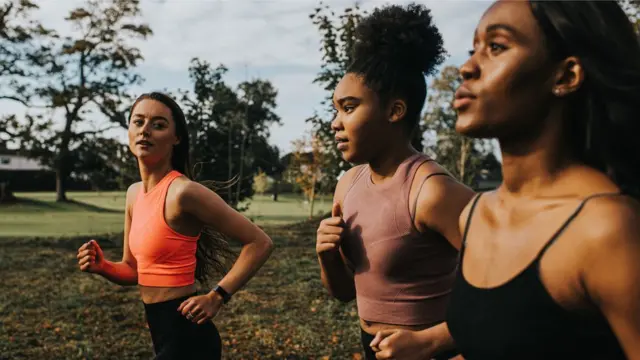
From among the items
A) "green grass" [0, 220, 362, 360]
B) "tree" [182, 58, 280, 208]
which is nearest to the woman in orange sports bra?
"green grass" [0, 220, 362, 360]

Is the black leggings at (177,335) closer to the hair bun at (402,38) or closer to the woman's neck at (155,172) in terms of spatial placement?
the woman's neck at (155,172)

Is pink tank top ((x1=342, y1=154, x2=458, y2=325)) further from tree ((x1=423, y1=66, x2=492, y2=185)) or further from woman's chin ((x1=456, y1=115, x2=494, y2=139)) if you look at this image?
tree ((x1=423, y1=66, x2=492, y2=185))

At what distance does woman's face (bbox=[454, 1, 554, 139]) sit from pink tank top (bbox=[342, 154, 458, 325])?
0.82 meters

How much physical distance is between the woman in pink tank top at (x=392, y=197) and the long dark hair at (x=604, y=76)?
33.4 inches

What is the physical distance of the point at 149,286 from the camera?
318 centimetres

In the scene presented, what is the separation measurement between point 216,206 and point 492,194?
1786 mm

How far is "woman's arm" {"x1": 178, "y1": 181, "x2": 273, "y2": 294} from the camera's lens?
3.14 m

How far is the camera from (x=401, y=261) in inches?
91.1

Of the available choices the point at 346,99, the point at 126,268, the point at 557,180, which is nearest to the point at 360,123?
the point at 346,99

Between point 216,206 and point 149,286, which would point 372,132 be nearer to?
point 216,206

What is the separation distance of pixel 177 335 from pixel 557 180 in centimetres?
222

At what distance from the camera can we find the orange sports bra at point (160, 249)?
3131mm

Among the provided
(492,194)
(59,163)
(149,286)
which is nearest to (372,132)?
(492,194)

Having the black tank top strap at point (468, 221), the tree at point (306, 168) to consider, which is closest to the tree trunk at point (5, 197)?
the tree at point (306, 168)
